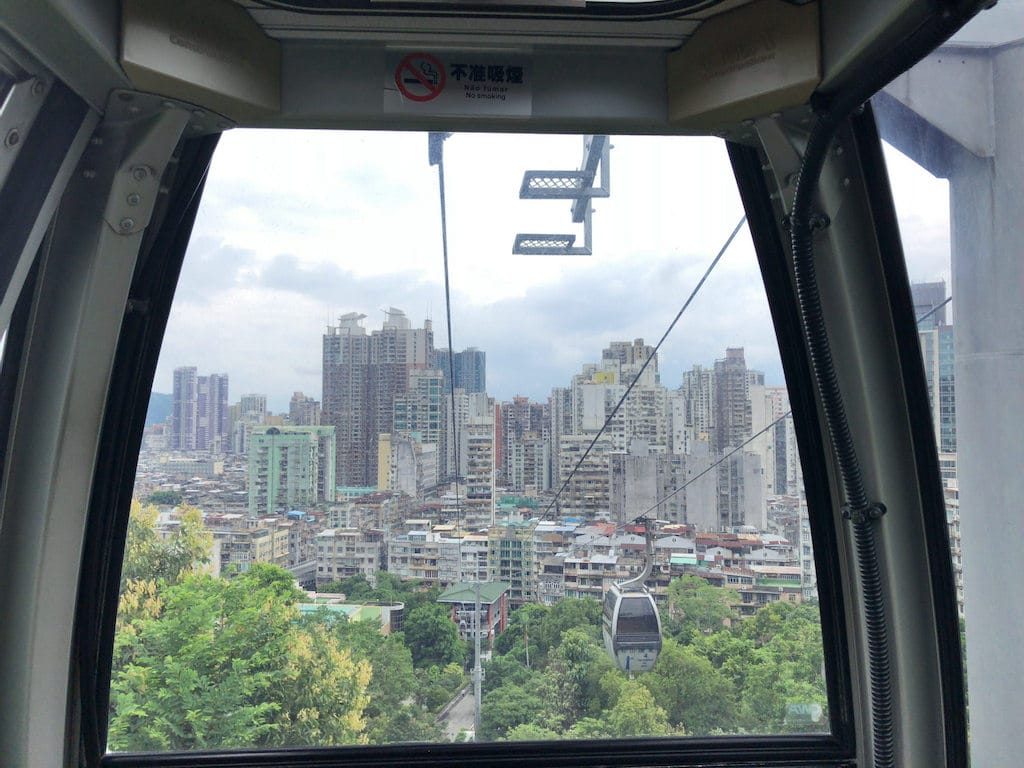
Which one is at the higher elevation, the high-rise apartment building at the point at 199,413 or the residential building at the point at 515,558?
the high-rise apartment building at the point at 199,413

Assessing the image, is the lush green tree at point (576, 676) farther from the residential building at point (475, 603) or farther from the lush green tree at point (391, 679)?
the lush green tree at point (391, 679)

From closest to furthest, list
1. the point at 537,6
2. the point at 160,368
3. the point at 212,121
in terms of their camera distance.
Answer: the point at 537,6, the point at 212,121, the point at 160,368

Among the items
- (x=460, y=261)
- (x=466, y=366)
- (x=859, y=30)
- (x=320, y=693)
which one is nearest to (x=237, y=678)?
(x=320, y=693)

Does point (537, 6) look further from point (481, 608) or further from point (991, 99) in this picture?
point (481, 608)

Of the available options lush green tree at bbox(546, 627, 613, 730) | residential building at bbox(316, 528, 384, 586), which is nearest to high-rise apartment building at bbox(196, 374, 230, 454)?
residential building at bbox(316, 528, 384, 586)

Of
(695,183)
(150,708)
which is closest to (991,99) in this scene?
(695,183)

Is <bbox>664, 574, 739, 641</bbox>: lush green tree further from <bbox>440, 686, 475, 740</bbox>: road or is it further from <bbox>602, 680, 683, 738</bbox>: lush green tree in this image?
<bbox>440, 686, 475, 740</bbox>: road

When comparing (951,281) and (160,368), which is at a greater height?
(951,281)

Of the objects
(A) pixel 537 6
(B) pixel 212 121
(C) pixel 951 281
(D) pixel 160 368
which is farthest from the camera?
(D) pixel 160 368

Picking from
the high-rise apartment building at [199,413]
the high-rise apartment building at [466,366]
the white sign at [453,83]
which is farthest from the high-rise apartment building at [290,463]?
the white sign at [453,83]
